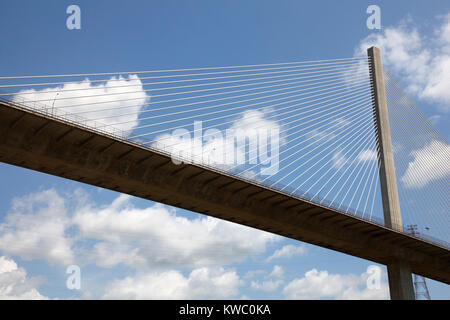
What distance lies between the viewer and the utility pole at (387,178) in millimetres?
38656

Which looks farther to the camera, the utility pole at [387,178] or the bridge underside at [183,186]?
the utility pole at [387,178]

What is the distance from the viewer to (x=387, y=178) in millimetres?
38469

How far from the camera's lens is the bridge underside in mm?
24266

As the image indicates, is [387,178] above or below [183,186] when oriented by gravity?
above

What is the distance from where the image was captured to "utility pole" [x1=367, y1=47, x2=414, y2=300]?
38.7 metres

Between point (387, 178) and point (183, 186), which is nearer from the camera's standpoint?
point (183, 186)

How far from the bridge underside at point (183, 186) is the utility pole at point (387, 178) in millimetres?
989

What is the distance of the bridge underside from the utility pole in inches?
38.9

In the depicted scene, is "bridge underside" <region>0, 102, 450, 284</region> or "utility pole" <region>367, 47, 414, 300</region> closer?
"bridge underside" <region>0, 102, 450, 284</region>

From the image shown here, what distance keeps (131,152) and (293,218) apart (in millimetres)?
13708

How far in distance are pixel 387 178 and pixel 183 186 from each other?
17.8m

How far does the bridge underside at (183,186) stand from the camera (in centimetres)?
2427
